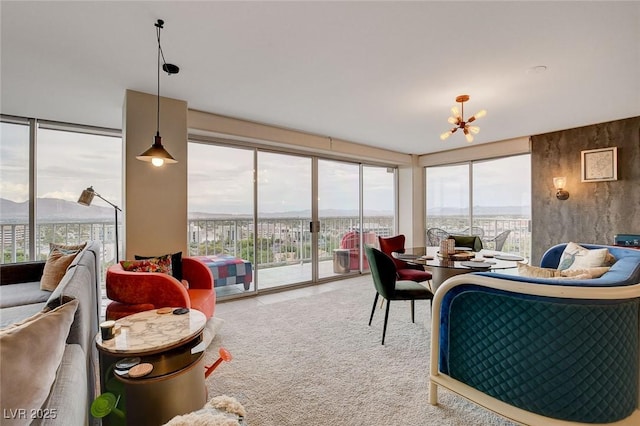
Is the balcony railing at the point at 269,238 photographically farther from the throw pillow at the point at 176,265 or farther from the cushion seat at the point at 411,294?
the cushion seat at the point at 411,294

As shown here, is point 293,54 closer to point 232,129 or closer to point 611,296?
point 232,129

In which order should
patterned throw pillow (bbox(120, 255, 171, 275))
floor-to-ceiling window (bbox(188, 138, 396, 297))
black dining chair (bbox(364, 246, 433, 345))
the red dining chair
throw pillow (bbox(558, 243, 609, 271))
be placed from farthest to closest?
floor-to-ceiling window (bbox(188, 138, 396, 297)), the red dining chair, black dining chair (bbox(364, 246, 433, 345)), patterned throw pillow (bbox(120, 255, 171, 275)), throw pillow (bbox(558, 243, 609, 271))

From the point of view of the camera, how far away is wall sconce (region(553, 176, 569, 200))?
174 inches

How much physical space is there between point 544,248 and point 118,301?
576 cm

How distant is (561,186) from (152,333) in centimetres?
552

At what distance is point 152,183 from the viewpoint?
3.05 meters

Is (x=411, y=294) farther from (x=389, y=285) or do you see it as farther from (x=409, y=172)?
(x=409, y=172)

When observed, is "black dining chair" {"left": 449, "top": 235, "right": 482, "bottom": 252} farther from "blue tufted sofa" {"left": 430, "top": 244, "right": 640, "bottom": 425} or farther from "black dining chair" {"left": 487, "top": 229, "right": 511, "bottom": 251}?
"blue tufted sofa" {"left": 430, "top": 244, "right": 640, "bottom": 425}

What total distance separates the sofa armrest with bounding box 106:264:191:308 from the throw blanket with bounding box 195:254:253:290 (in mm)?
1568

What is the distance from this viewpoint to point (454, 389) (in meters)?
1.78

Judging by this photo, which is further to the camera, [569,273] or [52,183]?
[52,183]

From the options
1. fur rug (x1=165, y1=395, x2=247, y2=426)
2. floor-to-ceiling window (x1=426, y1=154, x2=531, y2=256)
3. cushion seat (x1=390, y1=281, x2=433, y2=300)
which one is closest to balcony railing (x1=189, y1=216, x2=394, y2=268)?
floor-to-ceiling window (x1=426, y1=154, x2=531, y2=256)

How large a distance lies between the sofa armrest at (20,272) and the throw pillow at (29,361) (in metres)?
3.08

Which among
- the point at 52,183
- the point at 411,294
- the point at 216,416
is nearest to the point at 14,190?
the point at 52,183
